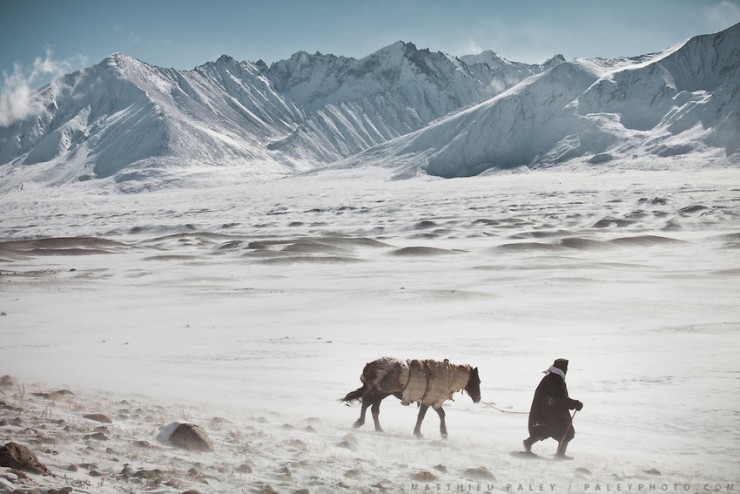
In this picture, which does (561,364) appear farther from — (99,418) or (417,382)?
(99,418)

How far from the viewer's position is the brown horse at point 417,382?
9961 mm

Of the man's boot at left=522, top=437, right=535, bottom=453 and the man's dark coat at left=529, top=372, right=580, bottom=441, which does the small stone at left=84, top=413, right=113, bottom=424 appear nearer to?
the man's boot at left=522, top=437, right=535, bottom=453

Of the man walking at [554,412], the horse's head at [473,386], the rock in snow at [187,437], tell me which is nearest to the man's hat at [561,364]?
the man walking at [554,412]

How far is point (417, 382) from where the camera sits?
9938 millimetres

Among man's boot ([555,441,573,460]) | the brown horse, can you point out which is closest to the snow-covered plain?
man's boot ([555,441,573,460])

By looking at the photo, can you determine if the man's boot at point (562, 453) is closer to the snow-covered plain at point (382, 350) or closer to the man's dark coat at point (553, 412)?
the man's dark coat at point (553, 412)

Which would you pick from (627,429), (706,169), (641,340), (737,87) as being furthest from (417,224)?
(737,87)

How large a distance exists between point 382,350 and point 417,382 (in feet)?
25.6

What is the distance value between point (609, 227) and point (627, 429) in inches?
2603

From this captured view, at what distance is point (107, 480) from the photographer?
6.83 meters

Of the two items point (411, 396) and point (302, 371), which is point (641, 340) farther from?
point (411, 396)

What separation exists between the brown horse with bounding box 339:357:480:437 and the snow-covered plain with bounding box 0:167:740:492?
593mm

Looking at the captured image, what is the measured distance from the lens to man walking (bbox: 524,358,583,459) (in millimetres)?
9328

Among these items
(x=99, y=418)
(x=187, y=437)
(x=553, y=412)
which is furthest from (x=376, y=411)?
(x=99, y=418)
